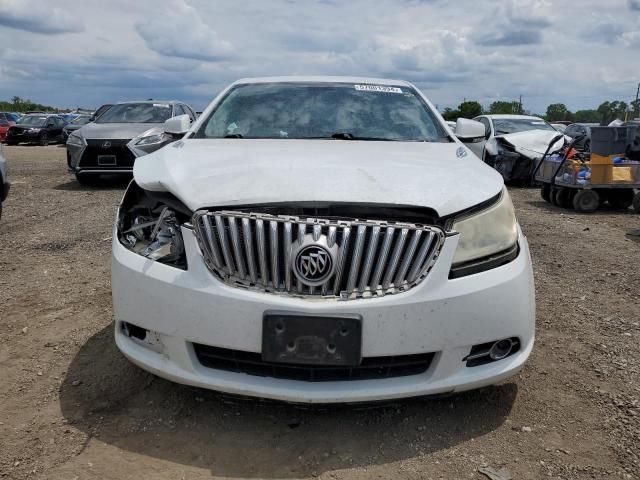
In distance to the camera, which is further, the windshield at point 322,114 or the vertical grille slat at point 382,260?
the windshield at point 322,114

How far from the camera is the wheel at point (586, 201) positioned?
909cm

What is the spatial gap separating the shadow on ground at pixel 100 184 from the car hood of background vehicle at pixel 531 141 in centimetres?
755

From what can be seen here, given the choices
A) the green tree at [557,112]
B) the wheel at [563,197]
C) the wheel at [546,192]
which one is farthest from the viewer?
the green tree at [557,112]

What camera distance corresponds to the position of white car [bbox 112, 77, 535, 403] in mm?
2262

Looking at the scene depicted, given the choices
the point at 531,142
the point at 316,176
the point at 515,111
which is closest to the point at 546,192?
the point at 531,142

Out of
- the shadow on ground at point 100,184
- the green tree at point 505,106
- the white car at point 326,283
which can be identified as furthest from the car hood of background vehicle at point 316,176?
the green tree at point 505,106

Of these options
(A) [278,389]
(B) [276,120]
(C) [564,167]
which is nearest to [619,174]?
(C) [564,167]

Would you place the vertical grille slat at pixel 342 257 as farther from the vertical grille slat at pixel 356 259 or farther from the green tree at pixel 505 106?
the green tree at pixel 505 106

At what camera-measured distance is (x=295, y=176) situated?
2541 millimetres

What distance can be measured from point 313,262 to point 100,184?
9.67 metres

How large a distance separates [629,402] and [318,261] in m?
1.71

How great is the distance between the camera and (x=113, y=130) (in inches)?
405

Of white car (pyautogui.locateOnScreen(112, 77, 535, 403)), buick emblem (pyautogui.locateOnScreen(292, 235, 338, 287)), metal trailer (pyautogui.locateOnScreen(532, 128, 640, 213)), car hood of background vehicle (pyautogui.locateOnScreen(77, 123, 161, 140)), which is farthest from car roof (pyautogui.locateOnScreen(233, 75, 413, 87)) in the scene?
car hood of background vehicle (pyautogui.locateOnScreen(77, 123, 161, 140))

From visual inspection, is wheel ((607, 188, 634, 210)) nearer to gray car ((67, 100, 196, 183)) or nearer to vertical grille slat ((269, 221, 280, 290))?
gray car ((67, 100, 196, 183))
